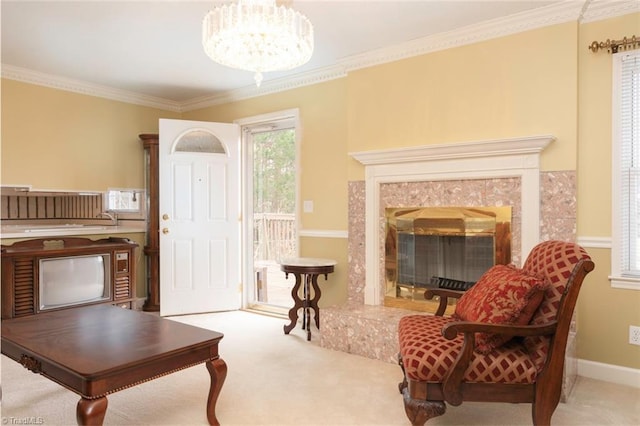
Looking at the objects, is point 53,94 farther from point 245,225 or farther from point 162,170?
point 245,225

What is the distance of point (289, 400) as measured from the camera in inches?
98.2

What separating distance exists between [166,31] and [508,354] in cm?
322

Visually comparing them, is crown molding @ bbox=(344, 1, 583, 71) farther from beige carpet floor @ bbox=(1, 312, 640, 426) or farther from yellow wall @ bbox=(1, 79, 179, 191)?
yellow wall @ bbox=(1, 79, 179, 191)

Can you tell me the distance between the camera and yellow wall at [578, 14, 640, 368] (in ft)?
9.00

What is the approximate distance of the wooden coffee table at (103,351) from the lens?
1729mm

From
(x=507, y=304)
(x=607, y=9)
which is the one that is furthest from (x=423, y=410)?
(x=607, y=9)

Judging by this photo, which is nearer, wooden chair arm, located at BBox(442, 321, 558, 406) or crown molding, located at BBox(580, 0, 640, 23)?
wooden chair arm, located at BBox(442, 321, 558, 406)

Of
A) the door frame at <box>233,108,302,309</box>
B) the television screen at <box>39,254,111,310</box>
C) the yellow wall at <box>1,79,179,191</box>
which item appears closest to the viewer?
the television screen at <box>39,254,111,310</box>

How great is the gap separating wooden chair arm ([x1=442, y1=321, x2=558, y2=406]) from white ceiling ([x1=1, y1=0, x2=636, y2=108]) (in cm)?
214

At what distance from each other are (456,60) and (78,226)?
13.5 ft

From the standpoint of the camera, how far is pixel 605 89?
279 cm

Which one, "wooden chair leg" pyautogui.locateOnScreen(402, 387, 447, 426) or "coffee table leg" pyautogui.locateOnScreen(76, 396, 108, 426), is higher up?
"coffee table leg" pyautogui.locateOnScreen(76, 396, 108, 426)

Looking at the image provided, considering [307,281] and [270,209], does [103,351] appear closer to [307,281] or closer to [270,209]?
[307,281]

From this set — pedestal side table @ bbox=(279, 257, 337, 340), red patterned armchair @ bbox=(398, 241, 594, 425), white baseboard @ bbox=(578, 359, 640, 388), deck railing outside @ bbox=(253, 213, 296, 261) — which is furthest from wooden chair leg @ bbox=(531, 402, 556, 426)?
deck railing outside @ bbox=(253, 213, 296, 261)
